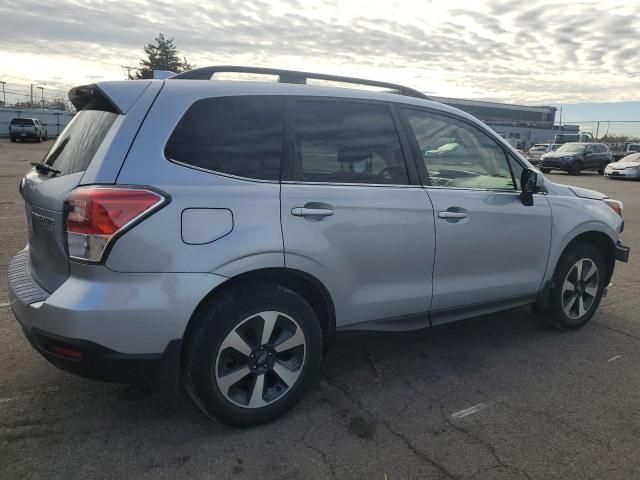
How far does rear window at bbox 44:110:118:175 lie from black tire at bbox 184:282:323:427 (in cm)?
96

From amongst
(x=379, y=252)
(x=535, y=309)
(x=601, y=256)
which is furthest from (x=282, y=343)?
(x=601, y=256)

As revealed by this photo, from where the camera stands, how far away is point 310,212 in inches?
115

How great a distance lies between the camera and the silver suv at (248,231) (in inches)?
99.4

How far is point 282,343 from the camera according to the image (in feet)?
9.69

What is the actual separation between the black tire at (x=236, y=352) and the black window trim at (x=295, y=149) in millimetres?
616

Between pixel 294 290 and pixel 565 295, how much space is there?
254 centimetres

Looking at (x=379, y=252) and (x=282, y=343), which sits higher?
(x=379, y=252)

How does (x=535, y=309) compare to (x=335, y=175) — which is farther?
(x=535, y=309)

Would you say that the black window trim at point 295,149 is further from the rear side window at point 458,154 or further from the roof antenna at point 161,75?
the roof antenna at point 161,75

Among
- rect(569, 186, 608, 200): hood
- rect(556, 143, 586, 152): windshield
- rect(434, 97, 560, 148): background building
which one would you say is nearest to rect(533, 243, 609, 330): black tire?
rect(569, 186, 608, 200): hood

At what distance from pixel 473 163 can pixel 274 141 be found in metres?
1.63

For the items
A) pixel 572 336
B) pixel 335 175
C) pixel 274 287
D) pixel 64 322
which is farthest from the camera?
A: pixel 572 336

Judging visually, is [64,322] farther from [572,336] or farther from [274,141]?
[572,336]

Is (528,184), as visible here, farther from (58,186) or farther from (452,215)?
(58,186)
